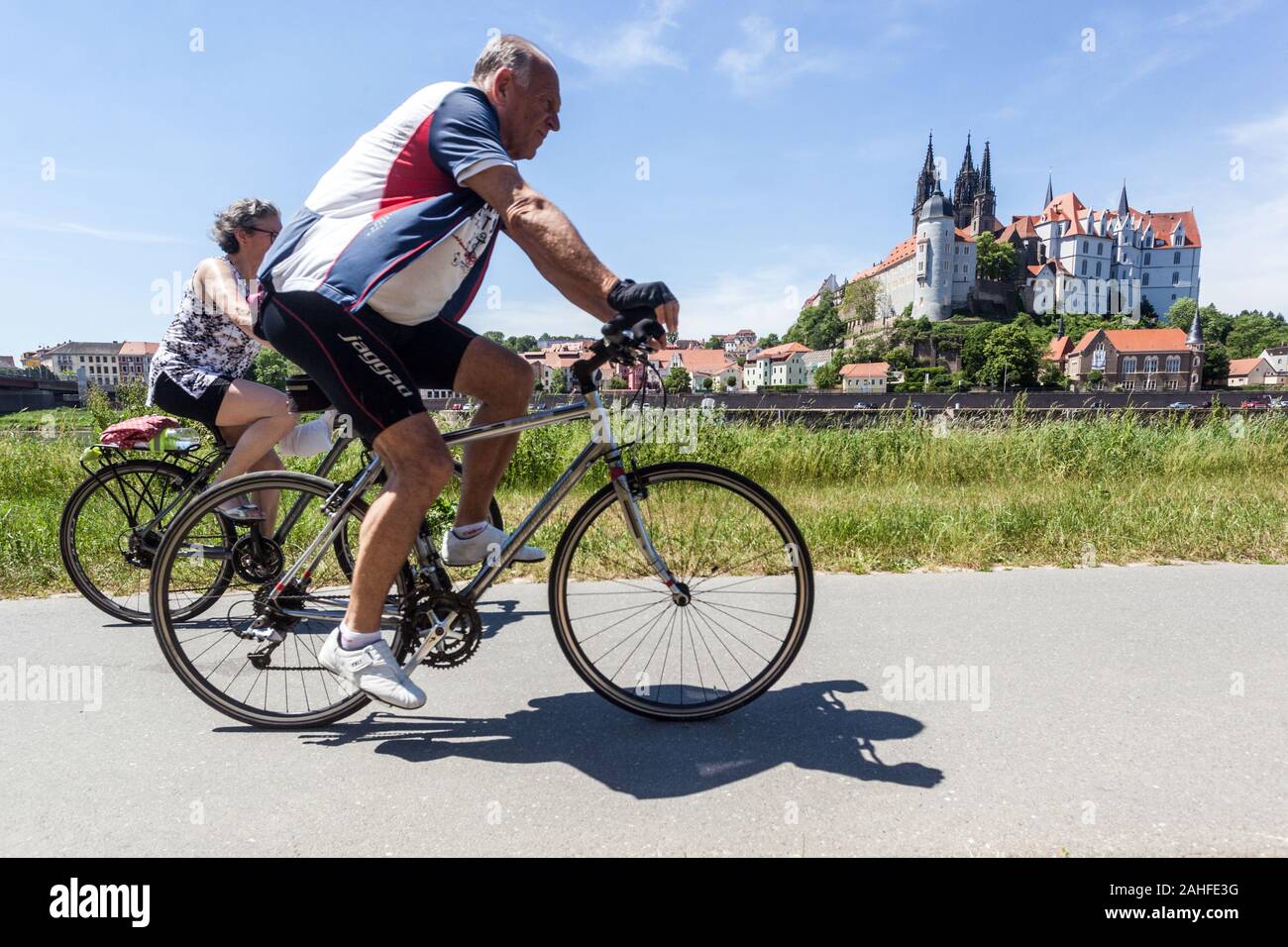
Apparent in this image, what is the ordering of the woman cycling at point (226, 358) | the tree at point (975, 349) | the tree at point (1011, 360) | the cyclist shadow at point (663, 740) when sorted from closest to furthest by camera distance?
the cyclist shadow at point (663, 740), the woman cycling at point (226, 358), the tree at point (1011, 360), the tree at point (975, 349)

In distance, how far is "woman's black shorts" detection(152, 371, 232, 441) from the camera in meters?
3.90

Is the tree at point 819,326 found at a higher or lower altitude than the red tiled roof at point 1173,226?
lower

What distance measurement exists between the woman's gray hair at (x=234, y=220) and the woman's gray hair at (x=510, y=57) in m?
1.96

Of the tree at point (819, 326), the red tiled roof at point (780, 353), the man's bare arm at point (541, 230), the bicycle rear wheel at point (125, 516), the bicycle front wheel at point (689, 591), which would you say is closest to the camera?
the man's bare arm at point (541, 230)

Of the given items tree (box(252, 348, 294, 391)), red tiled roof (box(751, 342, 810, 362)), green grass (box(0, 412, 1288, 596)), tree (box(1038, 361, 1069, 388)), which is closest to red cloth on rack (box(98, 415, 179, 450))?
tree (box(252, 348, 294, 391))

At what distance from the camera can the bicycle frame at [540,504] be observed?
9.30 feet

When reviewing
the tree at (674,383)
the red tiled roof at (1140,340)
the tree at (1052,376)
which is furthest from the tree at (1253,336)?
the tree at (674,383)

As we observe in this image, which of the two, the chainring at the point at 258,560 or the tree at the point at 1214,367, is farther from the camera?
the tree at the point at 1214,367

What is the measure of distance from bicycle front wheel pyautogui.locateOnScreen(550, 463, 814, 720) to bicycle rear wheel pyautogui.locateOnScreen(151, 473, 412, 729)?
732 millimetres

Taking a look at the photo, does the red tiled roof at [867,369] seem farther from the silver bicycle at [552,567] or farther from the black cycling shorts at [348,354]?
the black cycling shorts at [348,354]

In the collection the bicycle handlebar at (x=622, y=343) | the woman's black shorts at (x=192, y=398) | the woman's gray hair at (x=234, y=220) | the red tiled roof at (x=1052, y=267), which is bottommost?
the woman's black shorts at (x=192, y=398)

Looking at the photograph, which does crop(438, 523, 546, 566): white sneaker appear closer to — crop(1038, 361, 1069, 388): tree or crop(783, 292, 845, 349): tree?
crop(1038, 361, 1069, 388): tree
